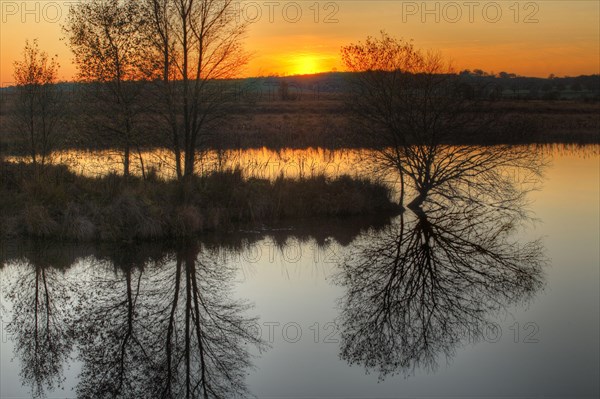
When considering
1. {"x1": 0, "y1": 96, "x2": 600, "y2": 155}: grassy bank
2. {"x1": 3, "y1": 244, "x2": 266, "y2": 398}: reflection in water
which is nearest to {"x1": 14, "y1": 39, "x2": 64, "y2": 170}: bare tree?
{"x1": 0, "y1": 96, "x2": 600, "y2": 155}: grassy bank

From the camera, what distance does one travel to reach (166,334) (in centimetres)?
1130

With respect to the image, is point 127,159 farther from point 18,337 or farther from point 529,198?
point 529,198

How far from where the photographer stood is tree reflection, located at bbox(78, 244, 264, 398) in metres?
9.52

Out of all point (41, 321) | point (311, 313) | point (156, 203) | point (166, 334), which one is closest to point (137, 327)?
point (166, 334)

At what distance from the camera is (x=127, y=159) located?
2328cm

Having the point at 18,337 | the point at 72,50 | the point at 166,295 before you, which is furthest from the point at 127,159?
the point at 18,337

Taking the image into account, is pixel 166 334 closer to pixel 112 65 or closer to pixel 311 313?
pixel 311 313

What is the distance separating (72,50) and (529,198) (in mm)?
18816

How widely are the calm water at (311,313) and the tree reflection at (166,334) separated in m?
0.04

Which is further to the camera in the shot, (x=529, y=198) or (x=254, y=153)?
(x=254, y=153)

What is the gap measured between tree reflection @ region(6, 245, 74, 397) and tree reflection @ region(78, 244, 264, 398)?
443 mm

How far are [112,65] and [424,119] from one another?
1195 cm

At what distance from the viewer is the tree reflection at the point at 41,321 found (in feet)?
32.9

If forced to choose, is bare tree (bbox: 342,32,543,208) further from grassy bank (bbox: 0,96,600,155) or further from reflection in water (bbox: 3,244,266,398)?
reflection in water (bbox: 3,244,266,398)
